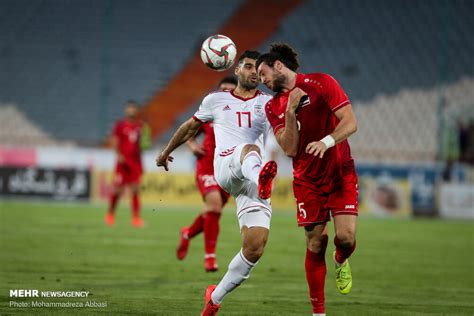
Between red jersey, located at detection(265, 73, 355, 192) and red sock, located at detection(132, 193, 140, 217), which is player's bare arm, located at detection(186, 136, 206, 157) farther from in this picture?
red sock, located at detection(132, 193, 140, 217)

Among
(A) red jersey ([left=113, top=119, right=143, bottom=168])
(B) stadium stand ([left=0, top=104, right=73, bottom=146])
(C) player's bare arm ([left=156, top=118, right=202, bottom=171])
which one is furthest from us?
(B) stadium stand ([left=0, top=104, right=73, bottom=146])

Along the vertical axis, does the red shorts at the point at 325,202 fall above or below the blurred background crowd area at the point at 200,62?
below

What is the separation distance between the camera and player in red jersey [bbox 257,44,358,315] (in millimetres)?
6859

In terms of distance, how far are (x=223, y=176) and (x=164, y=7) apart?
22381mm

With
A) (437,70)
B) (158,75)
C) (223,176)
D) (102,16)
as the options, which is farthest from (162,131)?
(223,176)

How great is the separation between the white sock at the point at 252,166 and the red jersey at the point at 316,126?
309mm

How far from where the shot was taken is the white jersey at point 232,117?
25.6ft

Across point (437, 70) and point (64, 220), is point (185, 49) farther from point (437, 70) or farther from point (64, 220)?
point (64, 220)

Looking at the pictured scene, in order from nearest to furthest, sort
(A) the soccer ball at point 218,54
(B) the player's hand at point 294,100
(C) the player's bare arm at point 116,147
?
1. (B) the player's hand at point 294,100
2. (A) the soccer ball at point 218,54
3. (C) the player's bare arm at point 116,147

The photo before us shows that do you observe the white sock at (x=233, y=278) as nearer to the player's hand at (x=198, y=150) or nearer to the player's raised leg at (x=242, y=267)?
the player's raised leg at (x=242, y=267)

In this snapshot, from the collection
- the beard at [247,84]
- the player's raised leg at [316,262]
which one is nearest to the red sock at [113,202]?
the beard at [247,84]

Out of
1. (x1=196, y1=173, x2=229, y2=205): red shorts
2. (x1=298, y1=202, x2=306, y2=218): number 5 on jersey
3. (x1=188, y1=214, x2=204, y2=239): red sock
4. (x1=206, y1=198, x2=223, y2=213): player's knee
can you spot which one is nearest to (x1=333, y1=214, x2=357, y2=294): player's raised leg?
(x1=298, y1=202, x2=306, y2=218): number 5 on jersey

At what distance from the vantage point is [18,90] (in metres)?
27.6

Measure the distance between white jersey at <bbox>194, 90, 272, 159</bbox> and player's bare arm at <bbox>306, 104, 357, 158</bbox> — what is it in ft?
4.39
